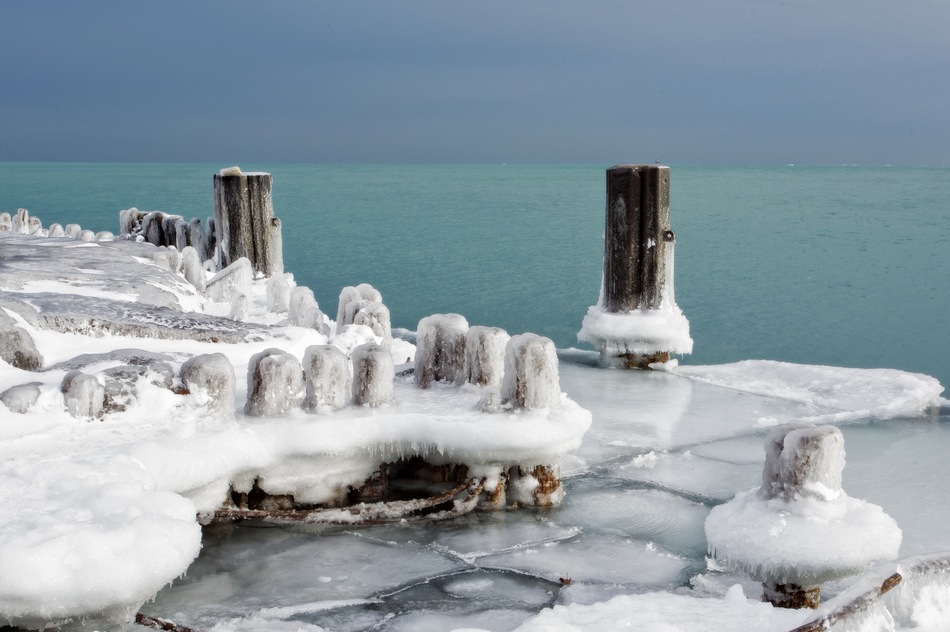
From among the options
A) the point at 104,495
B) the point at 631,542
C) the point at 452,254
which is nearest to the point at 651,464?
the point at 631,542

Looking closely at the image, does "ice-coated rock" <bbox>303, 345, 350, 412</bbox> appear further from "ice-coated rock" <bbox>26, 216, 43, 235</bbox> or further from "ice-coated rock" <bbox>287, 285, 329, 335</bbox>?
"ice-coated rock" <bbox>26, 216, 43, 235</bbox>

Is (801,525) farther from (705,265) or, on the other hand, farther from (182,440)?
(705,265)

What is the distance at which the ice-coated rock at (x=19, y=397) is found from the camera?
3807 mm

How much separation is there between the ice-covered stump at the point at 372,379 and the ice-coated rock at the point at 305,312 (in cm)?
196

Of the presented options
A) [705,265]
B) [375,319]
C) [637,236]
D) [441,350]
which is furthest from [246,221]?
[705,265]

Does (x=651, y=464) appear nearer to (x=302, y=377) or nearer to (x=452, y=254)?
(x=302, y=377)

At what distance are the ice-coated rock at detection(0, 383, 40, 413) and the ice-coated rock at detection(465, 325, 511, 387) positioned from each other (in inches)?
80.0

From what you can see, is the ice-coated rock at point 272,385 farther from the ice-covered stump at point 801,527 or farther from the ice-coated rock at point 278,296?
the ice-coated rock at point 278,296

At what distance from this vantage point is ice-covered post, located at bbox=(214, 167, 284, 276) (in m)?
9.62

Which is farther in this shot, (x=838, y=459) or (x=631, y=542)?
(x=631, y=542)

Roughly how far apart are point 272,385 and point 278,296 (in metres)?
4.09

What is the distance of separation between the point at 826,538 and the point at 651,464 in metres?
2.15

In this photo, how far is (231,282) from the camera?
9000 millimetres

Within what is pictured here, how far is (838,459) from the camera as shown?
3.39m
